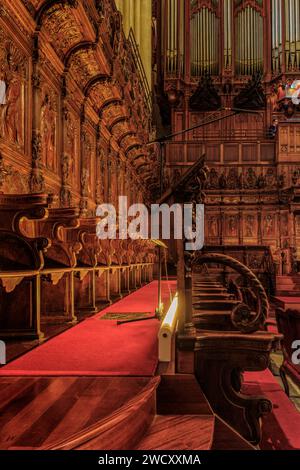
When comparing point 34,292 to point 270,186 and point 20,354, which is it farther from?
point 270,186

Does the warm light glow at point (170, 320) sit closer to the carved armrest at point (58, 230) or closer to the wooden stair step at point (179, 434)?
the wooden stair step at point (179, 434)

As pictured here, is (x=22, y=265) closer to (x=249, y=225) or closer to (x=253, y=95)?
(x=249, y=225)

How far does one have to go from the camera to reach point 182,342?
1929 millimetres

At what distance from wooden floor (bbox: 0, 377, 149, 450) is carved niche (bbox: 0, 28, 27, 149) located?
2785 millimetres

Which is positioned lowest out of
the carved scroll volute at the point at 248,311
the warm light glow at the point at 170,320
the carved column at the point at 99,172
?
the warm light glow at the point at 170,320

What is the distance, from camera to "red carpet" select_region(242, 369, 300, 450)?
7.48 feet

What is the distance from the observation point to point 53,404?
5.12 feet

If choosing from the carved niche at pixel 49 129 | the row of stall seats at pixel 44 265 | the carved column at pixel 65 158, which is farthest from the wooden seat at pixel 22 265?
the carved column at pixel 65 158

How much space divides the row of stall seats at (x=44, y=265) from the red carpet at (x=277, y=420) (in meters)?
1.56

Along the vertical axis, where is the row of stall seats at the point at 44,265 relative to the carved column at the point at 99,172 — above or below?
below

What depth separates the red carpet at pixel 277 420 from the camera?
2279 millimetres

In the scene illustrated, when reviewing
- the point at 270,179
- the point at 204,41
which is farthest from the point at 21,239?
the point at 204,41

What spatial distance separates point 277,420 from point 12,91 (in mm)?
3706

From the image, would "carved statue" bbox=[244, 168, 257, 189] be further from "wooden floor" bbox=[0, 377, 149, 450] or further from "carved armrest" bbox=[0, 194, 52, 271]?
"wooden floor" bbox=[0, 377, 149, 450]
